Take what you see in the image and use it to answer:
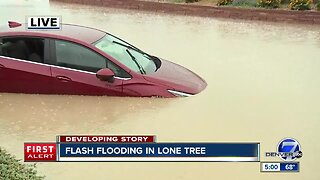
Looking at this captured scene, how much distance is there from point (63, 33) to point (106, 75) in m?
0.78

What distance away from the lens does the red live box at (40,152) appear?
12.8ft

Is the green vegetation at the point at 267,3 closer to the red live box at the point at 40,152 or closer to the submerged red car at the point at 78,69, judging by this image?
the submerged red car at the point at 78,69

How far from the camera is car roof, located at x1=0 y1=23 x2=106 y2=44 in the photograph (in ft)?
17.3

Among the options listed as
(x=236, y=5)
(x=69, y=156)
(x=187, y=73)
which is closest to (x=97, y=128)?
(x=69, y=156)

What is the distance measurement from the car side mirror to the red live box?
3.76 ft

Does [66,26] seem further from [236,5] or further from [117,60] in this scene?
[236,5]

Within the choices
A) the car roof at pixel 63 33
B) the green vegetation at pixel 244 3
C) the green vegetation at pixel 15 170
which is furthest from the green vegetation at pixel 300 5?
the green vegetation at pixel 15 170

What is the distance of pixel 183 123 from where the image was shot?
4629mm

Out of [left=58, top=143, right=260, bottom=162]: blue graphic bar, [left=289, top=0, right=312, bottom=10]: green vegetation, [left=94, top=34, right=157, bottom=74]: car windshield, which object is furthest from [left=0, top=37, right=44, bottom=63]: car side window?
[left=289, top=0, right=312, bottom=10]: green vegetation

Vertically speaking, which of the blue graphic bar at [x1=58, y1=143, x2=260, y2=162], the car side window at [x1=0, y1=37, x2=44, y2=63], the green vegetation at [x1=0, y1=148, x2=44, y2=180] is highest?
the car side window at [x1=0, y1=37, x2=44, y2=63]

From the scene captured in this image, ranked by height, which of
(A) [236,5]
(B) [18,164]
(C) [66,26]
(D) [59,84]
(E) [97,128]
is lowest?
(B) [18,164]

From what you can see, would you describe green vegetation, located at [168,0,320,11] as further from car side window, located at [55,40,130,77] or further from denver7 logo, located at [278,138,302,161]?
denver7 logo, located at [278,138,302,161]

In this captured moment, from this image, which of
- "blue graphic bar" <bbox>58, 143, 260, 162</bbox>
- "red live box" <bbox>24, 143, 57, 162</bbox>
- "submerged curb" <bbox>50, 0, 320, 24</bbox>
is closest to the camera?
"blue graphic bar" <bbox>58, 143, 260, 162</bbox>

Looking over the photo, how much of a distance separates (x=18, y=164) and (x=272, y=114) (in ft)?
7.58
